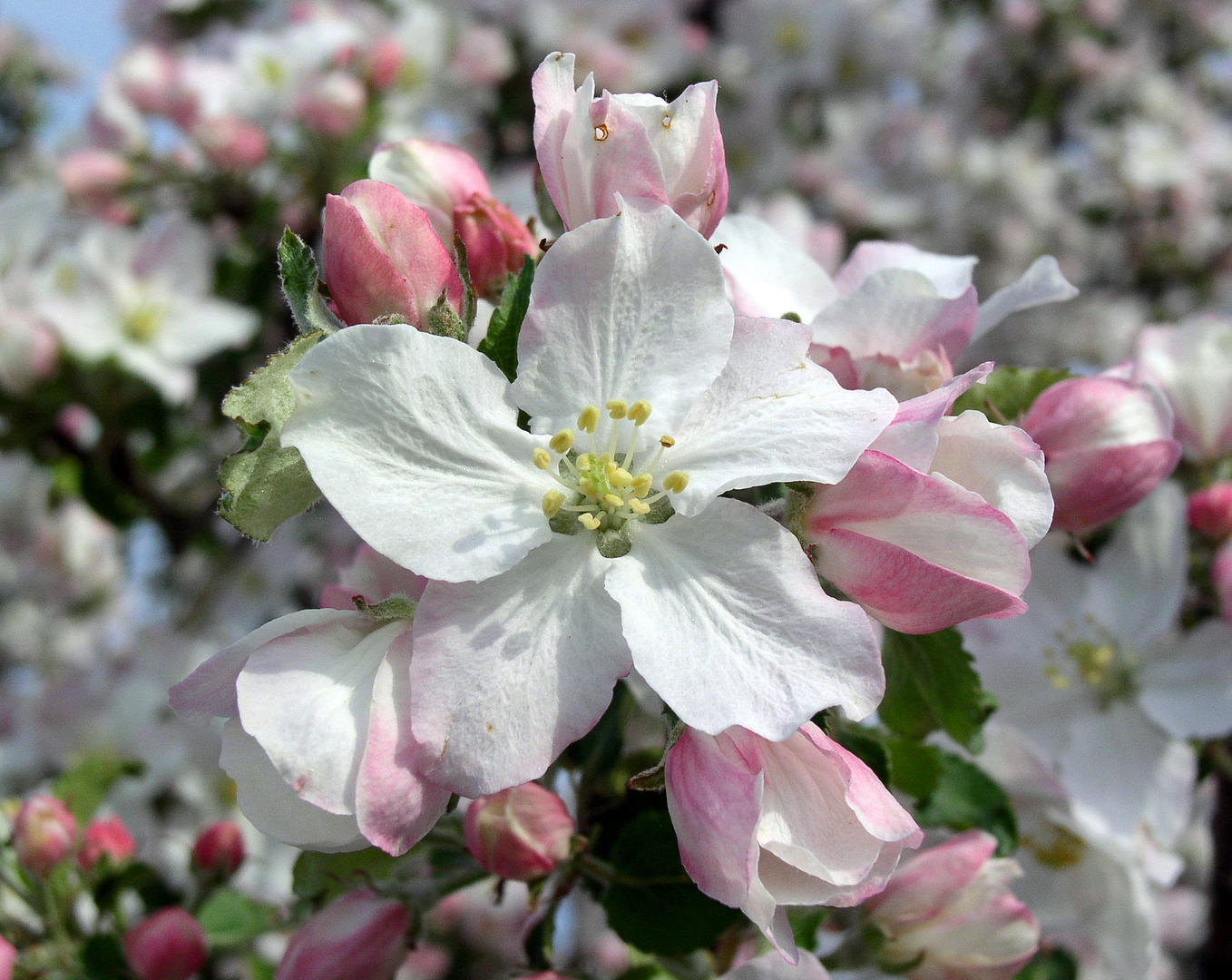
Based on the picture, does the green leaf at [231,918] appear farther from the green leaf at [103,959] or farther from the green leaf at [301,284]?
the green leaf at [301,284]

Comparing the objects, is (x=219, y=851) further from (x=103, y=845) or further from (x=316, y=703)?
(x=316, y=703)

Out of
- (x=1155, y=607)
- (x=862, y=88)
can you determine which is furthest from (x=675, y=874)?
(x=862, y=88)

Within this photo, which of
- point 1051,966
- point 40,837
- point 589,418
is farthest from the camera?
point 1051,966

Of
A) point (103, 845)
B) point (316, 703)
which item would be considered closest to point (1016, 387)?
point (316, 703)

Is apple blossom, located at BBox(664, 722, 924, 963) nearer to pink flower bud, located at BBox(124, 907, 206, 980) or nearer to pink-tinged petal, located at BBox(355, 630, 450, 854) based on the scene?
pink-tinged petal, located at BBox(355, 630, 450, 854)

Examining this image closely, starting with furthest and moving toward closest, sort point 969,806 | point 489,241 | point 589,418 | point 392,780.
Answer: point 969,806 → point 489,241 → point 589,418 → point 392,780

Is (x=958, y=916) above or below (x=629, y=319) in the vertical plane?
below

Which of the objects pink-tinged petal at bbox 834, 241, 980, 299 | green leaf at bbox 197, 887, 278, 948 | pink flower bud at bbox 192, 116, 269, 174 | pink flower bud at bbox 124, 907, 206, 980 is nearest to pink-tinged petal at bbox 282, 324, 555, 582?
pink-tinged petal at bbox 834, 241, 980, 299
